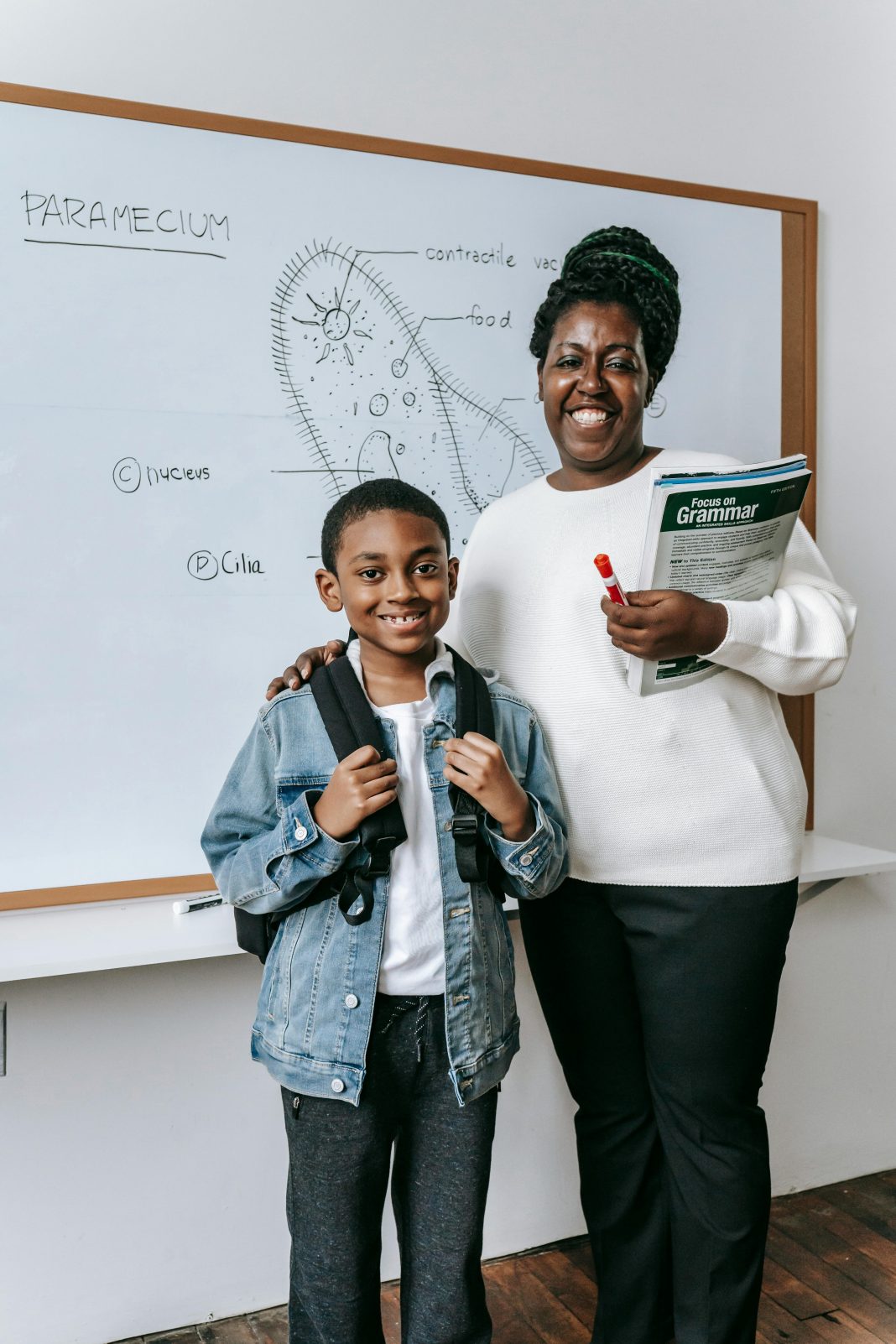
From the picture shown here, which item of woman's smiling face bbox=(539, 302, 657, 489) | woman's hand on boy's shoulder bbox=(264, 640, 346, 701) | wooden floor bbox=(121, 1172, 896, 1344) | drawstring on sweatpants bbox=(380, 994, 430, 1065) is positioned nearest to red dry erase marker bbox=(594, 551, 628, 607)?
woman's smiling face bbox=(539, 302, 657, 489)

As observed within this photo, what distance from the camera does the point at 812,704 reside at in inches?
84.4

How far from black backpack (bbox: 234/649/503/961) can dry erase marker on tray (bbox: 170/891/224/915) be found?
0.38 meters

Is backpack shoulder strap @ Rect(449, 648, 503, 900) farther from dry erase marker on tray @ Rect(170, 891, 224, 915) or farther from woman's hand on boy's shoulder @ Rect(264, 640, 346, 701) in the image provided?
dry erase marker on tray @ Rect(170, 891, 224, 915)

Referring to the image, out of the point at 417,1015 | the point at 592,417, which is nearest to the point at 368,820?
the point at 417,1015

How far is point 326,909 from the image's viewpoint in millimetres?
1220

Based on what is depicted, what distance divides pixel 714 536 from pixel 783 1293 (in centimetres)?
132

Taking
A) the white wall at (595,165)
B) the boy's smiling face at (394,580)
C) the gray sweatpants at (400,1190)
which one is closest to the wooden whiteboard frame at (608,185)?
the white wall at (595,165)

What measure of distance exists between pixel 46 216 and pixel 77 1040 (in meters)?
1.21

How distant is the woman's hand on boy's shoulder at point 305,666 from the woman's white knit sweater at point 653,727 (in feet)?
0.81

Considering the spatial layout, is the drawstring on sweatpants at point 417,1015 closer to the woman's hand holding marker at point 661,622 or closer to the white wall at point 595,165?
the woman's hand holding marker at point 661,622

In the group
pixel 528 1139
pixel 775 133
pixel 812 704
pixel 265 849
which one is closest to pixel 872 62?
pixel 775 133

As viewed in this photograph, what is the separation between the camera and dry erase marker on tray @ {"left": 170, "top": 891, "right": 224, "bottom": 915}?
165cm

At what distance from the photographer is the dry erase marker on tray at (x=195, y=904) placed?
165cm

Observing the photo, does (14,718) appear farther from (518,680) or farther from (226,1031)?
(518,680)
